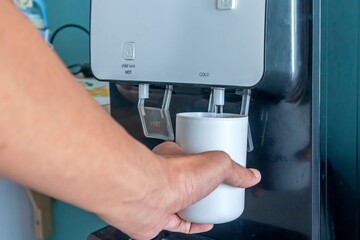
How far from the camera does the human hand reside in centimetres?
40

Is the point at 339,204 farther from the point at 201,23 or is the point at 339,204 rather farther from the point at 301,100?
the point at 201,23

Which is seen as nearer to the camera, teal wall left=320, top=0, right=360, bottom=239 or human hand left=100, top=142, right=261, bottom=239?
human hand left=100, top=142, right=261, bottom=239

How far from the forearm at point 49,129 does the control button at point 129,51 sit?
0.22m

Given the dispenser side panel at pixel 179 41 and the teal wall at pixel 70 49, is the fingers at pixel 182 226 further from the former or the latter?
the teal wall at pixel 70 49

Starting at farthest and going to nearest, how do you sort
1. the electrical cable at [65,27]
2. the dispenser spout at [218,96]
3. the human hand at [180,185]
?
1. the electrical cable at [65,27]
2. the dispenser spout at [218,96]
3. the human hand at [180,185]

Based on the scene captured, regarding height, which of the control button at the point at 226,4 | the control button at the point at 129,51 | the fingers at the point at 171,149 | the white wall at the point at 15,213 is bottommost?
the white wall at the point at 15,213

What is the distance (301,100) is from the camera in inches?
20.2

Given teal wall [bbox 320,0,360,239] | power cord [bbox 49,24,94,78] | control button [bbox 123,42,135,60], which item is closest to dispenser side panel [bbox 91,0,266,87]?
control button [bbox 123,42,135,60]

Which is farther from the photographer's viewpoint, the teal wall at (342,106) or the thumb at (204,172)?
the teal wall at (342,106)

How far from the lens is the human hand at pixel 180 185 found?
15.6 inches

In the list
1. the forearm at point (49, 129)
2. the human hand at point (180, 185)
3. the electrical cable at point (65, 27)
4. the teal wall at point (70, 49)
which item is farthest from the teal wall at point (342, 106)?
the electrical cable at point (65, 27)

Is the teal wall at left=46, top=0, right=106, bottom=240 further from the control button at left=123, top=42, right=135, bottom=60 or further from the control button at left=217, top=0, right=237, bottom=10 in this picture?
the control button at left=217, top=0, right=237, bottom=10

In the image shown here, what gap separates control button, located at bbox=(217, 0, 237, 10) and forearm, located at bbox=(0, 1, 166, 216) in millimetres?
199

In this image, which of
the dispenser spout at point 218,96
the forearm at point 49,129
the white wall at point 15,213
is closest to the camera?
the forearm at point 49,129
